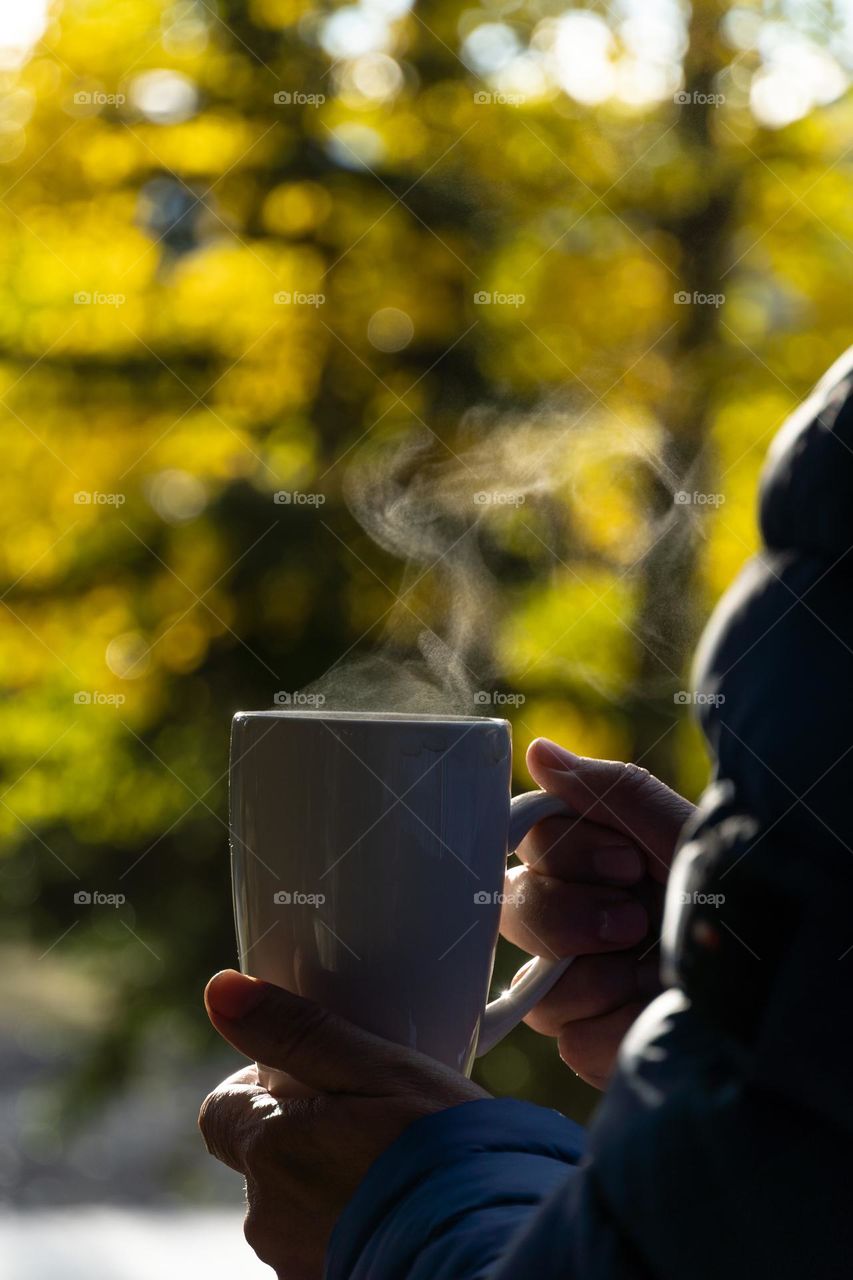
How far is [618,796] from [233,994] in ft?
0.74

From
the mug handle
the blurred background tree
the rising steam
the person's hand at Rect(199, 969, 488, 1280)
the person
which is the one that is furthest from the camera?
the blurred background tree

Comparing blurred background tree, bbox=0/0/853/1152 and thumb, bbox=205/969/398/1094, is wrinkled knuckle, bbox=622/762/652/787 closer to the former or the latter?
thumb, bbox=205/969/398/1094

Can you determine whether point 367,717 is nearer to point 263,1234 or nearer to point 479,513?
point 263,1234

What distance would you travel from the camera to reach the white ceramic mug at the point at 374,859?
1.44 ft

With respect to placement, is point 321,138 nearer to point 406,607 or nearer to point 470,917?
point 406,607

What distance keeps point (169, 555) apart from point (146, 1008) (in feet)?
2.17

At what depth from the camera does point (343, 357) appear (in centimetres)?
193

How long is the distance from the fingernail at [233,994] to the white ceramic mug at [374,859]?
0.02 meters

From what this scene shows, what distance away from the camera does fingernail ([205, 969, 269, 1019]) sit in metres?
0.44

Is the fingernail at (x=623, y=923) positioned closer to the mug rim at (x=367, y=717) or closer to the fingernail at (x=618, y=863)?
the fingernail at (x=618, y=863)

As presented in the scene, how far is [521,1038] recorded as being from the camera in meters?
1.86

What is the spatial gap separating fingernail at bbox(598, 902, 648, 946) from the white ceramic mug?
12 cm

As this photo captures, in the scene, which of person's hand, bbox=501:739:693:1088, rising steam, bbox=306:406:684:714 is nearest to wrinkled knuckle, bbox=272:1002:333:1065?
person's hand, bbox=501:739:693:1088

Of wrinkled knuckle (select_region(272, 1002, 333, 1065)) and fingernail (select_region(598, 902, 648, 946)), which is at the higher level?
wrinkled knuckle (select_region(272, 1002, 333, 1065))
